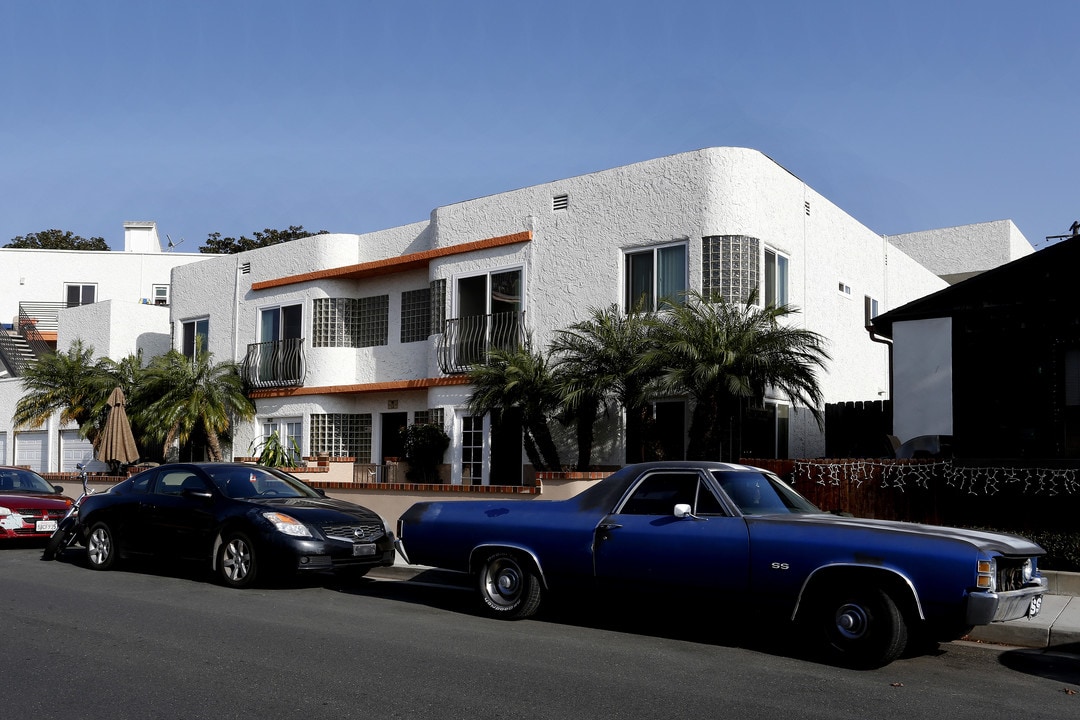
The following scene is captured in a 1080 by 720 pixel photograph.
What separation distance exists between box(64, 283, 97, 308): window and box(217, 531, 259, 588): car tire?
34.2 meters

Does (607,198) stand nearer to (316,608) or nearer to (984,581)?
(316,608)

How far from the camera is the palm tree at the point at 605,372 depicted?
51.9 ft

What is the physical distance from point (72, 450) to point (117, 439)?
11822 mm

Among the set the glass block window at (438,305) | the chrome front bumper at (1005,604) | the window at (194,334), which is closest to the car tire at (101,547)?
the glass block window at (438,305)

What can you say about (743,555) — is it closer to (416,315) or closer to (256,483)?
(256,483)

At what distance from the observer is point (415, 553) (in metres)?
10.0

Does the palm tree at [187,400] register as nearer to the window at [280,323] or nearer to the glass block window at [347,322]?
the window at [280,323]

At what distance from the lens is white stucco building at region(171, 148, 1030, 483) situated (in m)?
17.3

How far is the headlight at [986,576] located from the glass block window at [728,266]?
32.1 feet

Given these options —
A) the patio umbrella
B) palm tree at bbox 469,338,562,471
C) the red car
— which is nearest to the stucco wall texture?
palm tree at bbox 469,338,562,471

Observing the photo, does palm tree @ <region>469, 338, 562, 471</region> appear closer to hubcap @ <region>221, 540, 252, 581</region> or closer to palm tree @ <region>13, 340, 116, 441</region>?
hubcap @ <region>221, 540, 252, 581</region>

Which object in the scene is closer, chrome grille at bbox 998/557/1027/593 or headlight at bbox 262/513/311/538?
chrome grille at bbox 998/557/1027/593

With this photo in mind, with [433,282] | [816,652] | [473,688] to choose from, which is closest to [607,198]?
[433,282]

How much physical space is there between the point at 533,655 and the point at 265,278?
61.2ft
